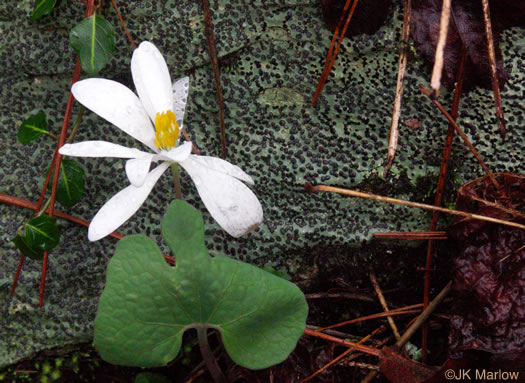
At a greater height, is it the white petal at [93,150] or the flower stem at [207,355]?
the white petal at [93,150]

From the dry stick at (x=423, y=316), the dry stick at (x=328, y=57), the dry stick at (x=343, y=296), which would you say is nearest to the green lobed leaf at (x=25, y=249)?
the dry stick at (x=343, y=296)

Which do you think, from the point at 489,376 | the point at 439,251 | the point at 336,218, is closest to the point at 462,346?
the point at 489,376

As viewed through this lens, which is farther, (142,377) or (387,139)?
(387,139)

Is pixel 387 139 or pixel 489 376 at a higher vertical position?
pixel 387 139

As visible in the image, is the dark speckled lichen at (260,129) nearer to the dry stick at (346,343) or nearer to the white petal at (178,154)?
the dry stick at (346,343)

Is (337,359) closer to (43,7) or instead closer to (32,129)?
(32,129)

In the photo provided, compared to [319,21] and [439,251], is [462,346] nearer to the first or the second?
[439,251]

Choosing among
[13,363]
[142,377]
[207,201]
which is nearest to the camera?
[207,201]

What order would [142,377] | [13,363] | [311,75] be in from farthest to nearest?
[13,363] → [311,75] → [142,377]
